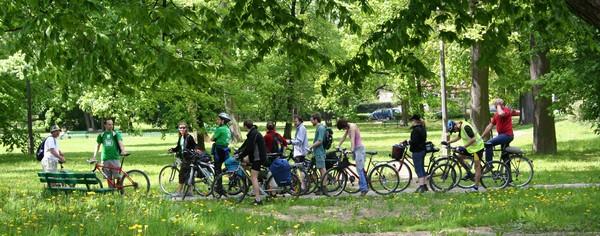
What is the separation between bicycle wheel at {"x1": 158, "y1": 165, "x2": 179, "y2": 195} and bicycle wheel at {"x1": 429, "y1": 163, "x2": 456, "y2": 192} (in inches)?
207

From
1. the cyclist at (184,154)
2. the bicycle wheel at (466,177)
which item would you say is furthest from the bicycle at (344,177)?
the cyclist at (184,154)

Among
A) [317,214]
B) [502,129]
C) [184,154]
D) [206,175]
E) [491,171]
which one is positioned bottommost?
[317,214]

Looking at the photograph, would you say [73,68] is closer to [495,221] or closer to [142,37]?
[142,37]

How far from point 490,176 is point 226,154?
528 cm

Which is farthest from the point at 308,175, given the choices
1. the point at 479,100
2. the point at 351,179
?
the point at 479,100

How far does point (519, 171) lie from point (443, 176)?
1.90 meters

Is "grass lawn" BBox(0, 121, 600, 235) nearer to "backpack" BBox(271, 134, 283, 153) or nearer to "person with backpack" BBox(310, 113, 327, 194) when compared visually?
"person with backpack" BBox(310, 113, 327, 194)

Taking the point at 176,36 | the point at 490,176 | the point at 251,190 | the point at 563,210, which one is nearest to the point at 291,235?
the point at 176,36

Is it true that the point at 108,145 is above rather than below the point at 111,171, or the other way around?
above

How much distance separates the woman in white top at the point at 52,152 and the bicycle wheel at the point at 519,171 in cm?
921

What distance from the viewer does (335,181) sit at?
14547 mm

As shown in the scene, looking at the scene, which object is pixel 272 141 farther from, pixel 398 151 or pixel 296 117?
pixel 398 151

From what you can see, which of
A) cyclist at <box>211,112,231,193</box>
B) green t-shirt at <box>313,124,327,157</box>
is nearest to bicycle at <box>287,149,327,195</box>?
green t-shirt at <box>313,124,327,157</box>

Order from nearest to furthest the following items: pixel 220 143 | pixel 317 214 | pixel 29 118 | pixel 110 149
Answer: pixel 317 214 < pixel 220 143 < pixel 110 149 < pixel 29 118
